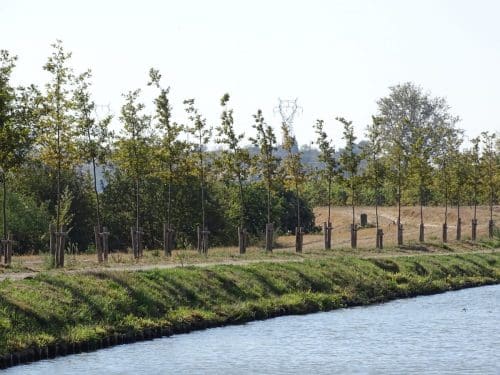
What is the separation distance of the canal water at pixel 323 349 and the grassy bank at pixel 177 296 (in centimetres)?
92

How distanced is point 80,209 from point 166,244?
56.9 ft

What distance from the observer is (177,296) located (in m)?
36.8

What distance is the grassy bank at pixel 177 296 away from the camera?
29.6m

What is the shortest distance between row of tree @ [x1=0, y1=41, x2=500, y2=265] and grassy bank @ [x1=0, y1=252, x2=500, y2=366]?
6.48 m

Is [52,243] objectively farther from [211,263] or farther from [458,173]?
[458,173]

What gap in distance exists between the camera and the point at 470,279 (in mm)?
53906

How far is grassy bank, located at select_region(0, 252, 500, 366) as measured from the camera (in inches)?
1165

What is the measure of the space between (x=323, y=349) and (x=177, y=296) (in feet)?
28.0

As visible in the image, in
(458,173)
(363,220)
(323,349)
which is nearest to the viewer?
(323,349)

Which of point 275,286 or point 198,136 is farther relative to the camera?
point 198,136

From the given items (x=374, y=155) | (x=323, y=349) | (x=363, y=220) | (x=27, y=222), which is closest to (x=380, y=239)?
(x=374, y=155)

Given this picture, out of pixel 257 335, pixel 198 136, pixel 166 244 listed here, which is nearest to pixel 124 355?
pixel 257 335

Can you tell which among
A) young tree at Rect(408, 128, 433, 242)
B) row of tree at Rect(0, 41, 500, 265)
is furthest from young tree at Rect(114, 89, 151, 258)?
young tree at Rect(408, 128, 433, 242)

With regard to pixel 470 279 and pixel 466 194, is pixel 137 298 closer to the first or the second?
pixel 470 279
